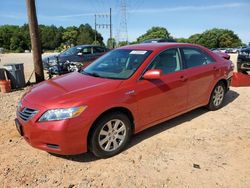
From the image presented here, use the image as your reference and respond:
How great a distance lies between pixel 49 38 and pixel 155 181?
102 m

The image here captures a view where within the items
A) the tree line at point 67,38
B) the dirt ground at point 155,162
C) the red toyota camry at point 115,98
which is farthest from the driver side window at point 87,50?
the tree line at point 67,38

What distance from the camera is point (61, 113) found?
11.3ft

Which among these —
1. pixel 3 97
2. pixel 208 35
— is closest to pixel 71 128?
pixel 3 97

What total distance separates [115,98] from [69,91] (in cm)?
67

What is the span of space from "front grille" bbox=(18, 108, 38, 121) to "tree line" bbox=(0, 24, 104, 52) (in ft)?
250

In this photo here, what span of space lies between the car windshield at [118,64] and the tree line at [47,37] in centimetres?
7507

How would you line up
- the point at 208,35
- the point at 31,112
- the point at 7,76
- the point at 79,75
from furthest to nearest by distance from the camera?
the point at 208,35 < the point at 7,76 < the point at 79,75 < the point at 31,112

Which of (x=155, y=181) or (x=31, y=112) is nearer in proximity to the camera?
(x=155, y=181)

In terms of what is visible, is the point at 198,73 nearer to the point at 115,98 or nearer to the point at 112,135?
the point at 115,98

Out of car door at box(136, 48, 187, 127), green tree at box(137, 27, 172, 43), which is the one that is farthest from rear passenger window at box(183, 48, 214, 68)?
green tree at box(137, 27, 172, 43)

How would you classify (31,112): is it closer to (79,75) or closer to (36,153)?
(36,153)

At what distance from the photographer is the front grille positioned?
361cm

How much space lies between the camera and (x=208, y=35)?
297 feet

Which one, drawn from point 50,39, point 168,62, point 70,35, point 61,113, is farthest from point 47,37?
point 61,113
